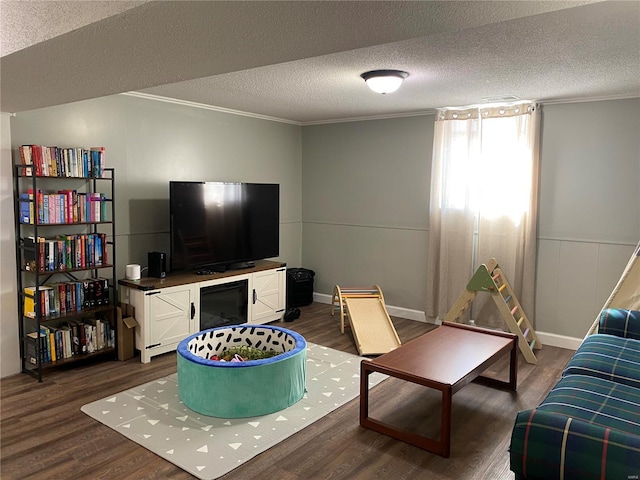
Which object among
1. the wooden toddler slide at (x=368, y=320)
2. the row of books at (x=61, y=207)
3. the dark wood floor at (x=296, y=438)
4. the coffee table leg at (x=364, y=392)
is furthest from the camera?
the wooden toddler slide at (x=368, y=320)

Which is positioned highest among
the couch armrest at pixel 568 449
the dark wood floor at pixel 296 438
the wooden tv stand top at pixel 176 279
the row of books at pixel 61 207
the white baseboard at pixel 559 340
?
the row of books at pixel 61 207

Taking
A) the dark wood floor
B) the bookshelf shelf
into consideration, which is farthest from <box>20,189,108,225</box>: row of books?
the dark wood floor

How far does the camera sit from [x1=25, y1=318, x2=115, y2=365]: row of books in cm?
368

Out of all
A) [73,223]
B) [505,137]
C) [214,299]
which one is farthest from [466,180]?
[73,223]

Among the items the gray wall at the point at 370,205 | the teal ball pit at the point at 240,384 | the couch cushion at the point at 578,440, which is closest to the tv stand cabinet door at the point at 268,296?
the gray wall at the point at 370,205

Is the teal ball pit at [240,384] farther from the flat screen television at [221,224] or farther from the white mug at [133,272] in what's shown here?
the flat screen television at [221,224]

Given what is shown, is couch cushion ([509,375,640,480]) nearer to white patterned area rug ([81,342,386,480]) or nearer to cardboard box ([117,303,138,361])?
white patterned area rug ([81,342,386,480])

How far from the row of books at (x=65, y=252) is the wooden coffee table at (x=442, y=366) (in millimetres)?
2361

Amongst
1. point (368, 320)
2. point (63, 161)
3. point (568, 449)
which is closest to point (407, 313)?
point (368, 320)

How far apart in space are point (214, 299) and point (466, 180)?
9.20 ft

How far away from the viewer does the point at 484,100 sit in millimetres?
4562

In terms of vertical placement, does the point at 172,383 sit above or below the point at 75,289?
below

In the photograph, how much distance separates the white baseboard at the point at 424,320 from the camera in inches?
179

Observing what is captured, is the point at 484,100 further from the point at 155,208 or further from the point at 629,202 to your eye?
the point at 155,208
